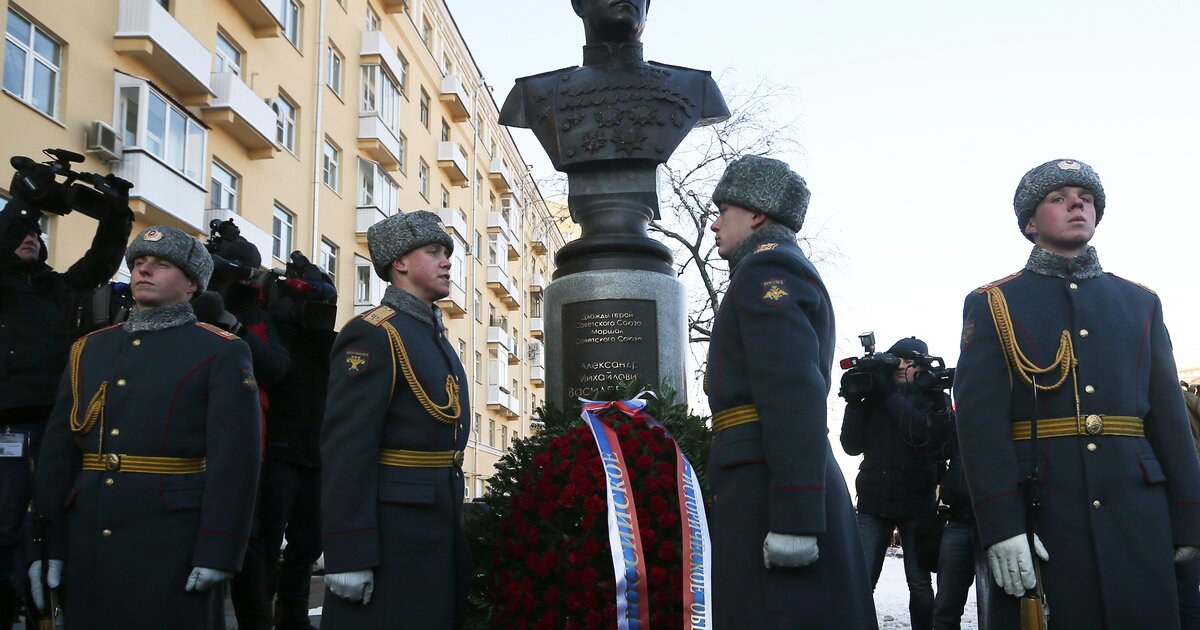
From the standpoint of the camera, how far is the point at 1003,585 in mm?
3383

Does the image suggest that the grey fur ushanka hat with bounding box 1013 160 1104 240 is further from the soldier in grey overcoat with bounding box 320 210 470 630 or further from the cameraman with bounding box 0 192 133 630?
the cameraman with bounding box 0 192 133 630

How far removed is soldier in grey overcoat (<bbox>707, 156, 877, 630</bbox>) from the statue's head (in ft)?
15.0

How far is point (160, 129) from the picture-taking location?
768 inches

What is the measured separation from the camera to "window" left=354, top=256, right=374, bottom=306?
3016 cm

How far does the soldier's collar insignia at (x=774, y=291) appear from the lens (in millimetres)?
3451

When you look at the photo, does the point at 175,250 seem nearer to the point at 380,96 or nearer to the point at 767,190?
the point at 767,190

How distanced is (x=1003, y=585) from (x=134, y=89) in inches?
713

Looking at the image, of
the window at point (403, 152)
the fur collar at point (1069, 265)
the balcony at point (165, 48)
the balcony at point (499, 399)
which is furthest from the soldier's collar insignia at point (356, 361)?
the balcony at point (499, 399)

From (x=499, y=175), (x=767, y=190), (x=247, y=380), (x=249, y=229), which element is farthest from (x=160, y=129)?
(x=499, y=175)

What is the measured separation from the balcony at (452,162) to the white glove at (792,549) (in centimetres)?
3666

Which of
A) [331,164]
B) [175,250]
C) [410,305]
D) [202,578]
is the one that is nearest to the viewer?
[202,578]

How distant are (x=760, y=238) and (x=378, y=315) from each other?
1.51 m

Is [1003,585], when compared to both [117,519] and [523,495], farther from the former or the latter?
Answer: [117,519]

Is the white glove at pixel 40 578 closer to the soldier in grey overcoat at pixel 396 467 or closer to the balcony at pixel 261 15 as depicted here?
the soldier in grey overcoat at pixel 396 467
